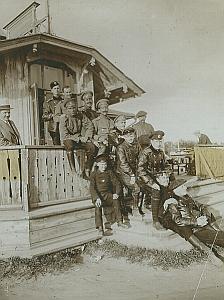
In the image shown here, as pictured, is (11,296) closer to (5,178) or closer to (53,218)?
(53,218)

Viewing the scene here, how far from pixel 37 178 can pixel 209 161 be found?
0.83 m

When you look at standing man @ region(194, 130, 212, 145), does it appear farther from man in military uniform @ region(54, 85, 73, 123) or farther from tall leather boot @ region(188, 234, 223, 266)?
man in military uniform @ region(54, 85, 73, 123)

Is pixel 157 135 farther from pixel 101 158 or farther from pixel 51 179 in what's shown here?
pixel 51 179

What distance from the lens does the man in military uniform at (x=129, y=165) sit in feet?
5.89

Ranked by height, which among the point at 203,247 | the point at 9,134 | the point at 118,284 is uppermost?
the point at 9,134

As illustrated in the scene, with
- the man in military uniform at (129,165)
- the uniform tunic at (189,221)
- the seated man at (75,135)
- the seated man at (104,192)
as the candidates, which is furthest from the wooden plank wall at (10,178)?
the uniform tunic at (189,221)

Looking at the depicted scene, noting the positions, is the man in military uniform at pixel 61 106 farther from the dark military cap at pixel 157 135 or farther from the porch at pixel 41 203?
the dark military cap at pixel 157 135

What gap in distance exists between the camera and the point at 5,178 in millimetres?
1661

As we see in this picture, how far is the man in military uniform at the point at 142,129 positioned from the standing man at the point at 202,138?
9.5 inches

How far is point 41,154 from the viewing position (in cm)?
173

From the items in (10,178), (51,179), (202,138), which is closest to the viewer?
(10,178)

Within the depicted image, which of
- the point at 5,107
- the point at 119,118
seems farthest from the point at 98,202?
the point at 5,107

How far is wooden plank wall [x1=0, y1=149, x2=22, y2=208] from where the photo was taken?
5.41 feet

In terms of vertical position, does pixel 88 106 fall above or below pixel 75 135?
above
